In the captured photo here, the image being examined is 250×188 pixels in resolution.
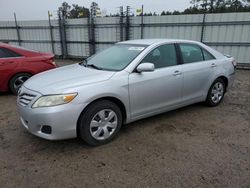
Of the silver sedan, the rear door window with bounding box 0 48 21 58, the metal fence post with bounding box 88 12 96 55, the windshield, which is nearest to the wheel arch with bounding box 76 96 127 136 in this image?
the silver sedan

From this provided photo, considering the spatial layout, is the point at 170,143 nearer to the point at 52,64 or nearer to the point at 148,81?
the point at 148,81

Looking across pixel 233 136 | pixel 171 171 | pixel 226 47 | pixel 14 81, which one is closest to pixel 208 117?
pixel 233 136

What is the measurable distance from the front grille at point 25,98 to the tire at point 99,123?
2.41 feet

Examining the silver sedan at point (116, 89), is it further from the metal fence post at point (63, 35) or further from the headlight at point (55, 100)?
the metal fence post at point (63, 35)

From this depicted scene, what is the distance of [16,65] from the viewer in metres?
5.30

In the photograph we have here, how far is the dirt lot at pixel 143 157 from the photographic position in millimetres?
2396

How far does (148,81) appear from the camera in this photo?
3.31 m

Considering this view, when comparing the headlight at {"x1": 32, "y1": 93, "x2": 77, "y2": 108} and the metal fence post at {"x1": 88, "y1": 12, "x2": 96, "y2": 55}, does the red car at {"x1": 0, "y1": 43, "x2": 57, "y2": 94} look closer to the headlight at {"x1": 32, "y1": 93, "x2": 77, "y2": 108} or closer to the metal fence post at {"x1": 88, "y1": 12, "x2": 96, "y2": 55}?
the headlight at {"x1": 32, "y1": 93, "x2": 77, "y2": 108}

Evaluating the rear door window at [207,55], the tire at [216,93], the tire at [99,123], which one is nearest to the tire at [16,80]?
the tire at [99,123]

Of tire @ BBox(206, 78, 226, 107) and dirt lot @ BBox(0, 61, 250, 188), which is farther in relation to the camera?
tire @ BBox(206, 78, 226, 107)

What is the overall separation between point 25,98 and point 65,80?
61 centimetres

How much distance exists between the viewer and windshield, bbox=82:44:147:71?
335 cm

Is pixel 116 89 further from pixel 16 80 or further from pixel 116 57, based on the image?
pixel 16 80

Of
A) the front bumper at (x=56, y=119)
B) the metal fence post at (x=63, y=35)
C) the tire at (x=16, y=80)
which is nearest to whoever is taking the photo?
the front bumper at (x=56, y=119)
